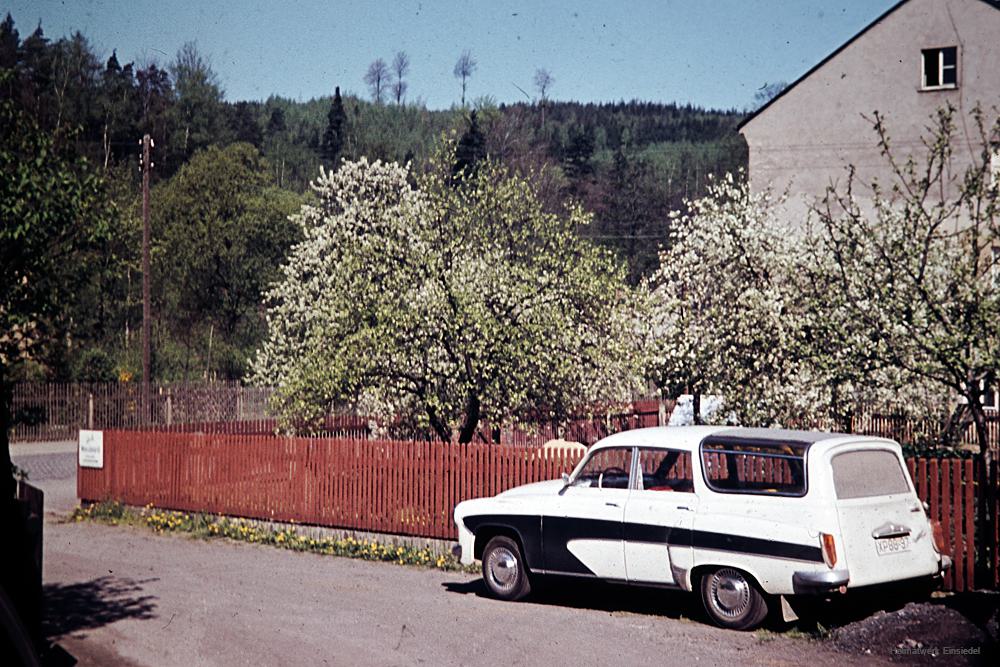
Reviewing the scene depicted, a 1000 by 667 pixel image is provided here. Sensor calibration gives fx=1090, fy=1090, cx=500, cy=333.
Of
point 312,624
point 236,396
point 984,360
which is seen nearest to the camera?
point 312,624

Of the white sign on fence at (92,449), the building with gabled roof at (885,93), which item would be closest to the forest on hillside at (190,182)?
the white sign on fence at (92,449)

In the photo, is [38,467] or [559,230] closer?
[559,230]

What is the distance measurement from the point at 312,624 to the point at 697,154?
5160 inches

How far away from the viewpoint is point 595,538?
1111 centimetres

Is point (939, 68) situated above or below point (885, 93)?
above

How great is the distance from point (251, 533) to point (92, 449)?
5.12m

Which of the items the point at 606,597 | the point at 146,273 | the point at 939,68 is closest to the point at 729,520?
the point at 606,597

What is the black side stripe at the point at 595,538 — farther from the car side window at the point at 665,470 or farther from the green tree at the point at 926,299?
the green tree at the point at 926,299

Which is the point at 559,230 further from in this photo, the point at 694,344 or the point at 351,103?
the point at 351,103

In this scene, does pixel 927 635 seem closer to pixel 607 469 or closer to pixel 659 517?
pixel 659 517

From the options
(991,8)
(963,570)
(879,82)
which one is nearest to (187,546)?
(963,570)

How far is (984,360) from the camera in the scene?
42.1 ft

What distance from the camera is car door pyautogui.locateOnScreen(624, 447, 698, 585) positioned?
34.4 feet

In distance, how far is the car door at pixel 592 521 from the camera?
10992mm
